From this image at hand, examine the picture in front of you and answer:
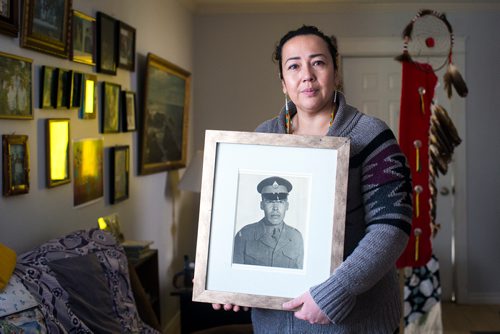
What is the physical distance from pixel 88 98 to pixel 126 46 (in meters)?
0.65

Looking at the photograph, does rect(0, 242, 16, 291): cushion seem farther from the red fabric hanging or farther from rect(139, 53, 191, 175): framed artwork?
the red fabric hanging

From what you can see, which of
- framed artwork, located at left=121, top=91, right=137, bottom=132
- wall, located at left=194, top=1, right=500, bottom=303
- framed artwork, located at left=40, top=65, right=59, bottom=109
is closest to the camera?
framed artwork, located at left=40, top=65, right=59, bottom=109

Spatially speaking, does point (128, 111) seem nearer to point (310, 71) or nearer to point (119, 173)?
point (119, 173)

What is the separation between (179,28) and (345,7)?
1.42 m

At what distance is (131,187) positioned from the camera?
3922mm

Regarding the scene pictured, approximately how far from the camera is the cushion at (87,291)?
7.71 feet

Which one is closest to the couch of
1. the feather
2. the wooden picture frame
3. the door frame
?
the wooden picture frame

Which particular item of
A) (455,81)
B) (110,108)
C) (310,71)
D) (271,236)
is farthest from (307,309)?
(455,81)

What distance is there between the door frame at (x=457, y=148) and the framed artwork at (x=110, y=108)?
104 inches

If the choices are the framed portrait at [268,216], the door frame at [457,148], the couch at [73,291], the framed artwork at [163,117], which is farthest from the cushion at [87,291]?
the door frame at [457,148]

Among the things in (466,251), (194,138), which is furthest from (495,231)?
(194,138)

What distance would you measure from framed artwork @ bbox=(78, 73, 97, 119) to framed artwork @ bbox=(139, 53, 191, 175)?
2.71ft

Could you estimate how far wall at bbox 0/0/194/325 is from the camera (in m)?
2.55

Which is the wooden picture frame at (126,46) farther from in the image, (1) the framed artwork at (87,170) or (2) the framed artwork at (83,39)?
(1) the framed artwork at (87,170)
